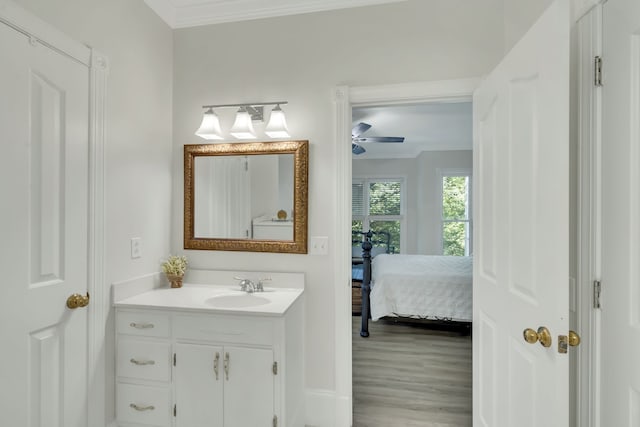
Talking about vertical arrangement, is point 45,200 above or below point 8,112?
below

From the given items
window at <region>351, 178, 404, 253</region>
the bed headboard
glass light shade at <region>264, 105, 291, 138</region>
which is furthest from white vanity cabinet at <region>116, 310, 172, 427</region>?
window at <region>351, 178, 404, 253</region>

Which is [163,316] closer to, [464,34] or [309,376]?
[309,376]

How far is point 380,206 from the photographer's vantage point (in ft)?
22.9

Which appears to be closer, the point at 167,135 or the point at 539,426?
the point at 539,426

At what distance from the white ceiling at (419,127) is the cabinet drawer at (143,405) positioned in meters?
2.62

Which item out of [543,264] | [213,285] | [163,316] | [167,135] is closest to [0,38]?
[167,135]

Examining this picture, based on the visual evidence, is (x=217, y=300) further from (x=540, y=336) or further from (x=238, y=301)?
(x=540, y=336)

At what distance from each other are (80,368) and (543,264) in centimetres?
215

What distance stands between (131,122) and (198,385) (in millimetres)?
1551

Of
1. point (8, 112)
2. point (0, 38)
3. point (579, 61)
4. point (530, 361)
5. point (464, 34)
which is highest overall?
point (464, 34)

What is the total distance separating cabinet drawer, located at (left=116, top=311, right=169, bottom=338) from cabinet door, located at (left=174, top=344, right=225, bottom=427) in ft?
0.44

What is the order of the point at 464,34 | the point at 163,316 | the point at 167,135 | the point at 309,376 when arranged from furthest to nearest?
1. the point at 167,135
2. the point at 309,376
3. the point at 464,34
4. the point at 163,316

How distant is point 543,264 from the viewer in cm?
120

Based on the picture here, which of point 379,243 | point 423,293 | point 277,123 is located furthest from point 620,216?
point 379,243
